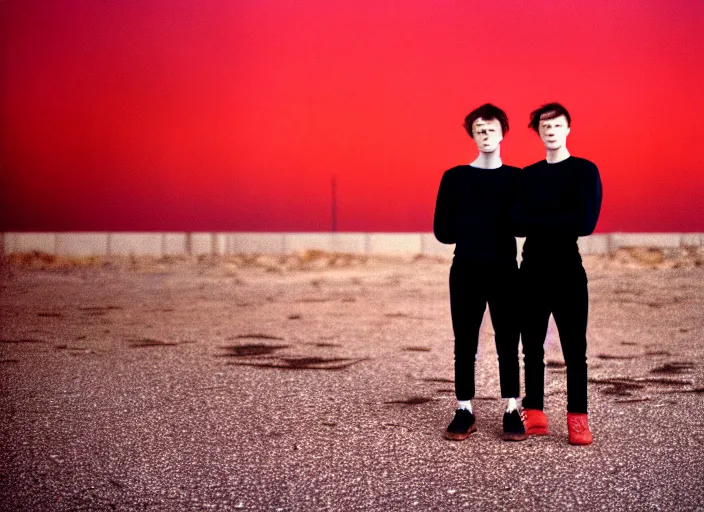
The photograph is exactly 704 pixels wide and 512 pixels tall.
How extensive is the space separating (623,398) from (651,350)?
1.73 m

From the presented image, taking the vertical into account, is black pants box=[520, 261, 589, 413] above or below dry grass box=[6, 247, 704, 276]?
above

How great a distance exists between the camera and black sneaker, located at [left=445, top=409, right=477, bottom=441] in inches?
116

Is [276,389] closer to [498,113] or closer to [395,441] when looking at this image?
[395,441]

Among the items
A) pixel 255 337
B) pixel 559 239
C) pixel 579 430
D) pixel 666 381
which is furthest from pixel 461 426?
pixel 255 337

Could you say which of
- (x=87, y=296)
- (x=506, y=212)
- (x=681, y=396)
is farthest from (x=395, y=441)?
(x=87, y=296)

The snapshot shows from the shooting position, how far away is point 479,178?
9.71ft

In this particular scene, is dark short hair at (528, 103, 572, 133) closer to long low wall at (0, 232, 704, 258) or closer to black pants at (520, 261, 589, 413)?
black pants at (520, 261, 589, 413)

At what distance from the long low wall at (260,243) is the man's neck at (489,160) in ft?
54.4

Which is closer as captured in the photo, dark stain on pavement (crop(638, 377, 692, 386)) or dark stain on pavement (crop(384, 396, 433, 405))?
dark stain on pavement (crop(384, 396, 433, 405))

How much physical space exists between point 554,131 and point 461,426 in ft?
4.22

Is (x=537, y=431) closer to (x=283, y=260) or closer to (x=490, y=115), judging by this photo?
(x=490, y=115)

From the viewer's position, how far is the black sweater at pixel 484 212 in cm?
292

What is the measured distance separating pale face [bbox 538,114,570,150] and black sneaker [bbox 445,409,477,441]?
118 cm

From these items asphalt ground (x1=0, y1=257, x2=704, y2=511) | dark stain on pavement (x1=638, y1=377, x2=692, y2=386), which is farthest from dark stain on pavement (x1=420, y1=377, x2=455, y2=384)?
dark stain on pavement (x1=638, y1=377, x2=692, y2=386)
